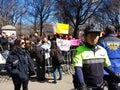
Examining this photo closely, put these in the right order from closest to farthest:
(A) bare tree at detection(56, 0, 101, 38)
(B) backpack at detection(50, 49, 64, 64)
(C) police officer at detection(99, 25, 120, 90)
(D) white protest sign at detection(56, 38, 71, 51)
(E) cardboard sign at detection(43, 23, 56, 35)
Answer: (C) police officer at detection(99, 25, 120, 90) → (B) backpack at detection(50, 49, 64, 64) → (D) white protest sign at detection(56, 38, 71, 51) → (E) cardboard sign at detection(43, 23, 56, 35) → (A) bare tree at detection(56, 0, 101, 38)

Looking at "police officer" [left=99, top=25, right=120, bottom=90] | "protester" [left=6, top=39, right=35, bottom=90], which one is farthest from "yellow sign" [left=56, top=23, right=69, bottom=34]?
"police officer" [left=99, top=25, right=120, bottom=90]

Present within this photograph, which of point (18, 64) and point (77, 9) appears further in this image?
point (77, 9)

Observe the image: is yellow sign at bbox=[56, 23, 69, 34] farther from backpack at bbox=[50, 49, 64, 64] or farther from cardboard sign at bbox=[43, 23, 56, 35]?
backpack at bbox=[50, 49, 64, 64]

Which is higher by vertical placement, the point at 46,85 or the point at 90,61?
the point at 90,61

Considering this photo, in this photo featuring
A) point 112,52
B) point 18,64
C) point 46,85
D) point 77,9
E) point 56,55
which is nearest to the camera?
point 112,52

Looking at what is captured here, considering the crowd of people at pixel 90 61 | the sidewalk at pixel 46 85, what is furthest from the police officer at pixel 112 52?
the sidewalk at pixel 46 85

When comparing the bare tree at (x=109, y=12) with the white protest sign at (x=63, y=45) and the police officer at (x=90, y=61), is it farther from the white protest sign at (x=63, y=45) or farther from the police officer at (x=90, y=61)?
the police officer at (x=90, y=61)

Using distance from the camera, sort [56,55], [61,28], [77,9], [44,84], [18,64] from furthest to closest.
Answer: [77,9] → [61,28] → [56,55] → [44,84] → [18,64]

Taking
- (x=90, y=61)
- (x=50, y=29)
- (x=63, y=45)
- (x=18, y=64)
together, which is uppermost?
(x=50, y=29)

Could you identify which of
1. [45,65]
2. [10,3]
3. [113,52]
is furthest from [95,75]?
[10,3]

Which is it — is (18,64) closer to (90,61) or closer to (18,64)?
(18,64)

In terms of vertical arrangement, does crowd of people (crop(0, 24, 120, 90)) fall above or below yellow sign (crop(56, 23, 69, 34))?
below

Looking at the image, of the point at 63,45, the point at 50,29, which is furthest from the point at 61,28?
the point at 63,45

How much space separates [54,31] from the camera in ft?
58.4
